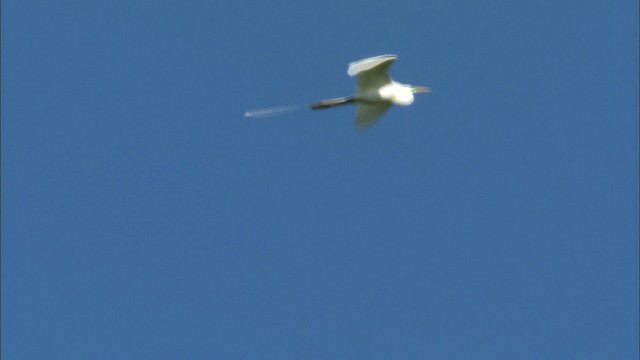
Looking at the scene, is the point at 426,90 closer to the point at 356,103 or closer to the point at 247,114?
the point at 356,103

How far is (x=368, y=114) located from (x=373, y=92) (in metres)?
0.89

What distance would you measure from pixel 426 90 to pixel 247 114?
4.76m

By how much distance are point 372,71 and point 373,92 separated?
0.70m

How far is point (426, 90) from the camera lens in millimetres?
32219

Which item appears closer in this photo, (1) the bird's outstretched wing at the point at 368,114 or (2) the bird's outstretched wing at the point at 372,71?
(2) the bird's outstretched wing at the point at 372,71

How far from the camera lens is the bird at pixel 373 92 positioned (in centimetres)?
2914

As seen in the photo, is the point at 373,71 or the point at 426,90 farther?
the point at 426,90

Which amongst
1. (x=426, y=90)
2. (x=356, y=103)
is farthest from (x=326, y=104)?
(x=426, y=90)

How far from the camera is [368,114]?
3095 centimetres

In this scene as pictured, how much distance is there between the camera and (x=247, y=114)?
28.8 metres

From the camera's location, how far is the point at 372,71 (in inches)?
1163

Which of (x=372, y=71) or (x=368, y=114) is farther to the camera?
(x=368, y=114)

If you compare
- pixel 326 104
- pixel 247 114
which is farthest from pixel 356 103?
pixel 247 114

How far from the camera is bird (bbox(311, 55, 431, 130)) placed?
2914 centimetres
